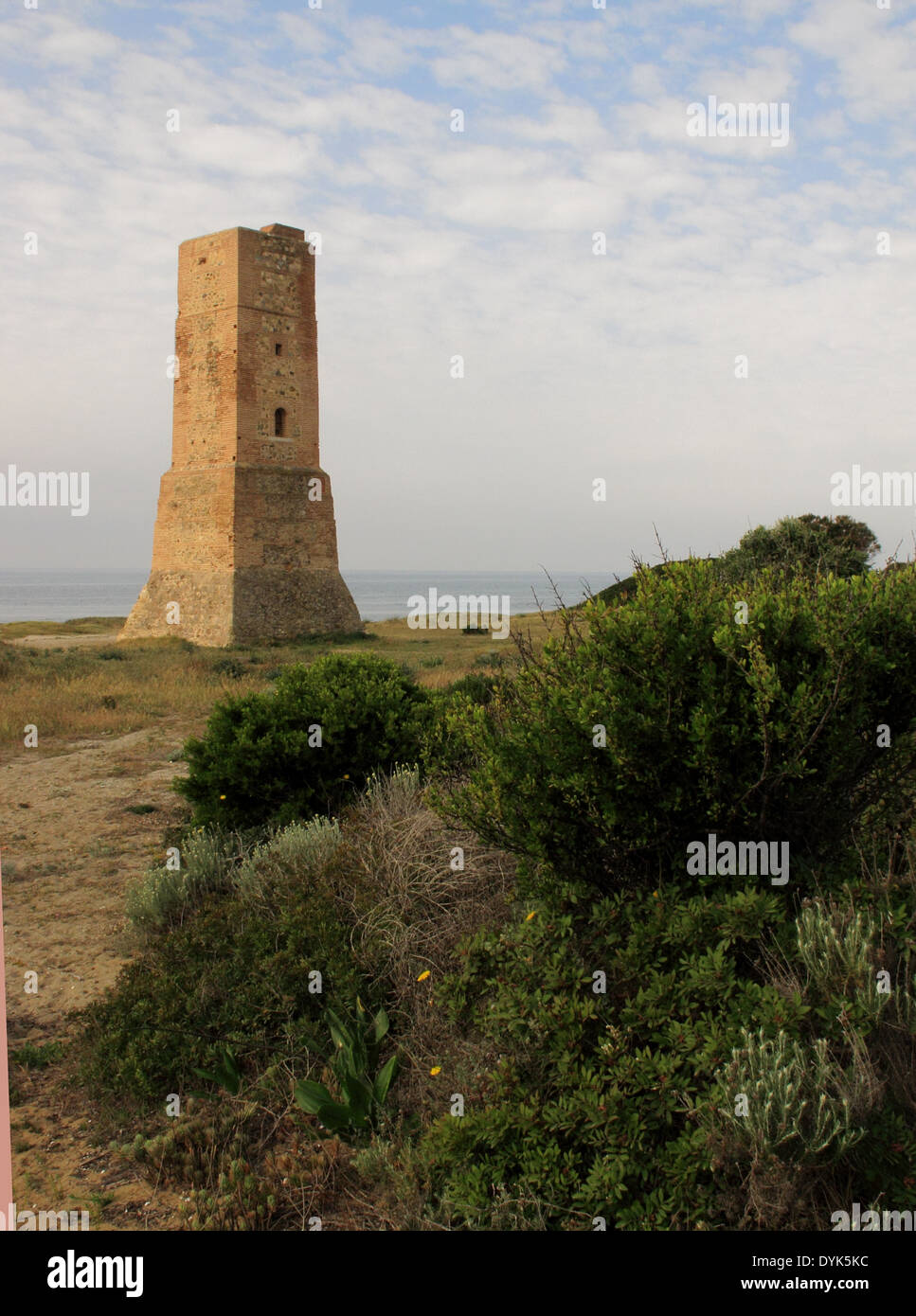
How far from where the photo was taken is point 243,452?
85.0 ft

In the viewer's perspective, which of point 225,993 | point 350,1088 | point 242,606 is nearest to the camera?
point 350,1088

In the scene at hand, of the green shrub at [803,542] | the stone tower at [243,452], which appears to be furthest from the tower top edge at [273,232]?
the green shrub at [803,542]

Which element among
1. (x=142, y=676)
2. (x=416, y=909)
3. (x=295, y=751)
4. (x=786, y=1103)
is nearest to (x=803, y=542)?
(x=142, y=676)

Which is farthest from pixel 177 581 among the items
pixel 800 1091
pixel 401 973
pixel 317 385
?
pixel 800 1091

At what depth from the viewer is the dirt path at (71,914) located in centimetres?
364

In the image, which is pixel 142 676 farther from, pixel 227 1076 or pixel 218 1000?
pixel 227 1076

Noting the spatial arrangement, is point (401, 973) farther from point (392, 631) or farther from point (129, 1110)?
point (392, 631)

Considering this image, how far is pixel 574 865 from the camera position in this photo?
3.78m

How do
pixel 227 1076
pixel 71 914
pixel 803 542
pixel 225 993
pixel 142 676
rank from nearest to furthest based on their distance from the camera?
pixel 227 1076
pixel 225 993
pixel 71 914
pixel 142 676
pixel 803 542

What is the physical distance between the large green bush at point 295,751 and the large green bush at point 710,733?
3209 millimetres

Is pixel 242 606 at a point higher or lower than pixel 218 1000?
higher

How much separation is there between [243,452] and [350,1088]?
2409cm

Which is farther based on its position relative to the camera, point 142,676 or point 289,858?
point 142,676

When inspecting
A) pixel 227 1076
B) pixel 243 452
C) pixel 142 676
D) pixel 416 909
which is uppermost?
pixel 243 452
